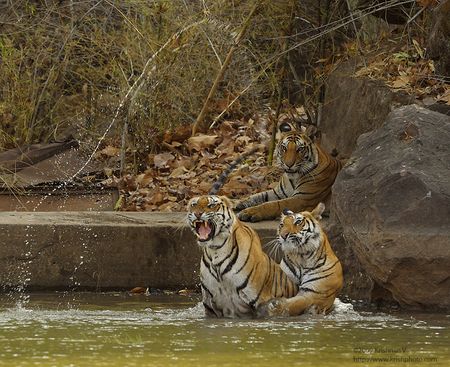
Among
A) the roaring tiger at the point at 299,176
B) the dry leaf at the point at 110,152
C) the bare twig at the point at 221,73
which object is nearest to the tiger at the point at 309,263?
the roaring tiger at the point at 299,176

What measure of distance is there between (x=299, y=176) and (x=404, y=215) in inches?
117

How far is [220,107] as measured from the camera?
54.0 feet

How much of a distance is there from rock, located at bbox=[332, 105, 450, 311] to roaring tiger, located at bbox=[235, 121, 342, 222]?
2061 millimetres

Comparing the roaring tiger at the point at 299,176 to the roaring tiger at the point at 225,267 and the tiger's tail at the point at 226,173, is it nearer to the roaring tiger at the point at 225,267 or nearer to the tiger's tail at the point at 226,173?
the tiger's tail at the point at 226,173

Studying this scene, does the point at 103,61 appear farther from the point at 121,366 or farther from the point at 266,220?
the point at 121,366

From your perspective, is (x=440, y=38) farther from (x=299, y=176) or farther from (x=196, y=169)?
(x=196, y=169)

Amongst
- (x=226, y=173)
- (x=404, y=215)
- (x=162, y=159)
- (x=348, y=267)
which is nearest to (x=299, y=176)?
(x=226, y=173)

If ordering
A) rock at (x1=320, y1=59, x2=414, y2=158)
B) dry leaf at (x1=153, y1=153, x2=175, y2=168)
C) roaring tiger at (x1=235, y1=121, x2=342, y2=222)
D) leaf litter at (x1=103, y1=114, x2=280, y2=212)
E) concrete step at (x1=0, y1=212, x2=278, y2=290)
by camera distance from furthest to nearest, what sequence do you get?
dry leaf at (x1=153, y1=153, x2=175, y2=168) < leaf litter at (x1=103, y1=114, x2=280, y2=212) < rock at (x1=320, y1=59, x2=414, y2=158) < roaring tiger at (x1=235, y1=121, x2=342, y2=222) < concrete step at (x1=0, y1=212, x2=278, y2=290)

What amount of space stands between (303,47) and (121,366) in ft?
A: 31.4

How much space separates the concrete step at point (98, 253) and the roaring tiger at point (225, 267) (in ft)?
5.69

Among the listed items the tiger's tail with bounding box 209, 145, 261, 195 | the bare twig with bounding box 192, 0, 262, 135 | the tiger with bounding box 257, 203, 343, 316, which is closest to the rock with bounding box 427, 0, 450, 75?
the tiger's tail with bounding box 209, 145, 261, 195

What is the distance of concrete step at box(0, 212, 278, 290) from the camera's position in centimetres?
1076

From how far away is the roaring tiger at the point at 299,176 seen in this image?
39.8 ft

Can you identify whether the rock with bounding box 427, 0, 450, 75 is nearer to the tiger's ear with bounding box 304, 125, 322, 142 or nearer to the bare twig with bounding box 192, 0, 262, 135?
the tiger's ear with bounding box 304, 125, 322, 142
